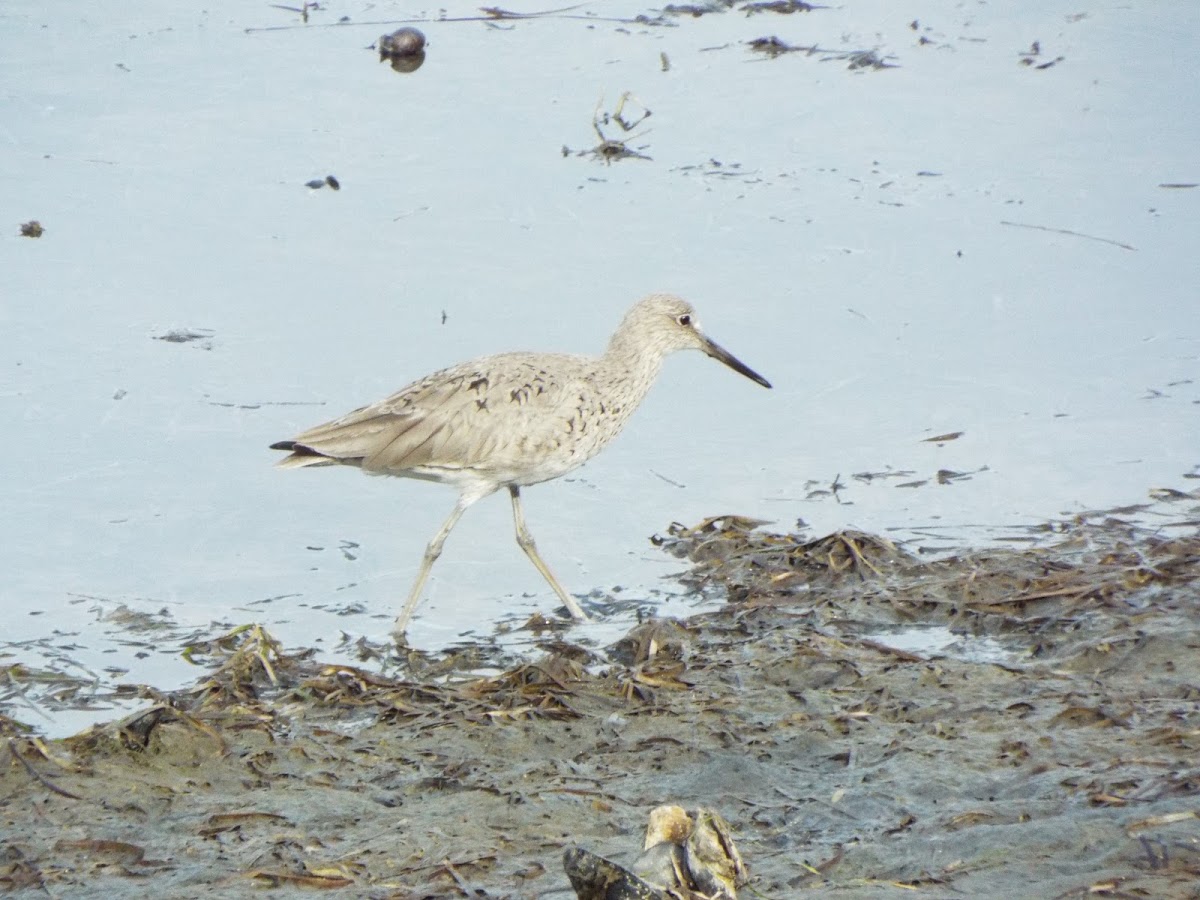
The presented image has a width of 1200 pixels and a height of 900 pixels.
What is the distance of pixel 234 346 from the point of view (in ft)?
31.2

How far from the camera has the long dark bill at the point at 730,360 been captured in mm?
8523

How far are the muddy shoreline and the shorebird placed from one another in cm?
83

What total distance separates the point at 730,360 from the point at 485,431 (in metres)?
1.60

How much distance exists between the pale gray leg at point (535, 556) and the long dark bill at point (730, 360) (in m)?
1.28

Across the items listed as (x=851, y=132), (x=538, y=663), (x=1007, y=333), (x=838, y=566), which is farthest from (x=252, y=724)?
(x=851, y=132)

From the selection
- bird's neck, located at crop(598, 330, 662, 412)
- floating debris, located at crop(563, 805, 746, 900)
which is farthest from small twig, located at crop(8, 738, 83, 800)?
bird's neck, located at crop(598, 330, 662, 412)

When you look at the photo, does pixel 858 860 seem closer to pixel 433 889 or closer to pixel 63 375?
pixel 433 889

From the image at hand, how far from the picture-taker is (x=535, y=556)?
770 centimetres

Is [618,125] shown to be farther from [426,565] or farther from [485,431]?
[426,565]

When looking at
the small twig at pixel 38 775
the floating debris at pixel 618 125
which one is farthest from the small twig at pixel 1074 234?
the small twig at pixel 38 775

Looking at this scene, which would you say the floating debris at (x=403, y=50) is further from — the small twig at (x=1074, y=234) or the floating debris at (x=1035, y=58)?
the small twig at (x=1074, y=234)

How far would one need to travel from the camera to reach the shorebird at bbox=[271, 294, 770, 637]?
756 centimetres

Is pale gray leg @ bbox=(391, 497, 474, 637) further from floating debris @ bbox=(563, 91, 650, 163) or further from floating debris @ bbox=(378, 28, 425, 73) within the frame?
floating debris @ bbox=(378, 28, 425, 73)

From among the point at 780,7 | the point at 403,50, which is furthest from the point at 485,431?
the point at 780,7
